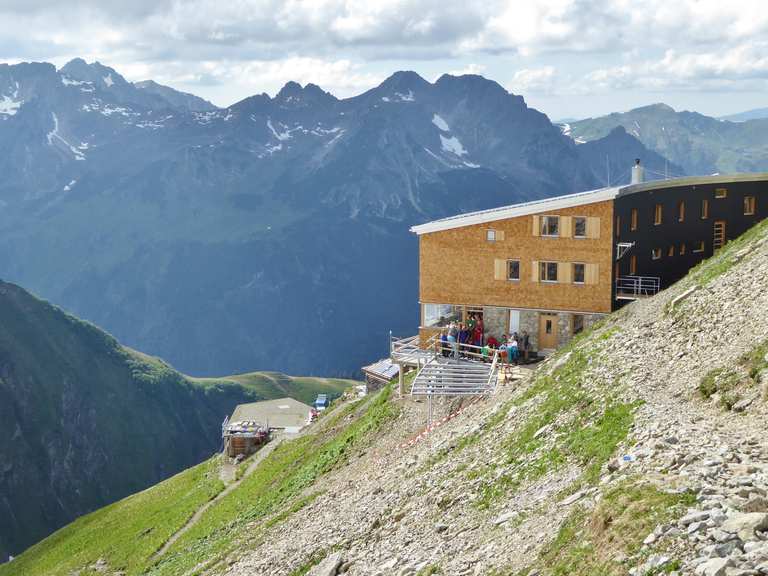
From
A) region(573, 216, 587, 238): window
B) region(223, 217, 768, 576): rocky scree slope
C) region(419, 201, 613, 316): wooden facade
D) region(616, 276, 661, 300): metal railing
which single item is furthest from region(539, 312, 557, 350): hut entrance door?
region(223, 217, 768, 576): rocky scree slope

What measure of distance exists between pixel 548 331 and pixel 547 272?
3.16 m

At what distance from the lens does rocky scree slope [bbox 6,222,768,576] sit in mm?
17734

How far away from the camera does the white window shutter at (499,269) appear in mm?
53000

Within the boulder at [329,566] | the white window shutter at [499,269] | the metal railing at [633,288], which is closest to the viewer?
the boulder at [329,566]

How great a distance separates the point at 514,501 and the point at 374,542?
4588mm

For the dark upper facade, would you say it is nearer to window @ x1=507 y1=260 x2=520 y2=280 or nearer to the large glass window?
window @ x1=507 y1=260 x2=520 y2=280

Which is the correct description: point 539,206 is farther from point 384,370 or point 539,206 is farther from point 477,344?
point 384,370

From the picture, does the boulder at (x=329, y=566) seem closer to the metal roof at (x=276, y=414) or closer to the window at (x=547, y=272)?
the window at (x=547, y=272)

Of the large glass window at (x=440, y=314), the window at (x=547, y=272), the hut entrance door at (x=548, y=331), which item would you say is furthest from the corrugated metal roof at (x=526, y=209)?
the hut entrance door at (x=548, y=331)

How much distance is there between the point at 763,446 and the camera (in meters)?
20.6

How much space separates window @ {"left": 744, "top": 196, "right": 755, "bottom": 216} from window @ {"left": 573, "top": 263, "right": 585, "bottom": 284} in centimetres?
1564

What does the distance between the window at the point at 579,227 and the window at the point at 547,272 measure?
2024 mm

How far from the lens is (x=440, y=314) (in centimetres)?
5494

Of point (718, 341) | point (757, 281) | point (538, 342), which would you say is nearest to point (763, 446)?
point (718, 341)
